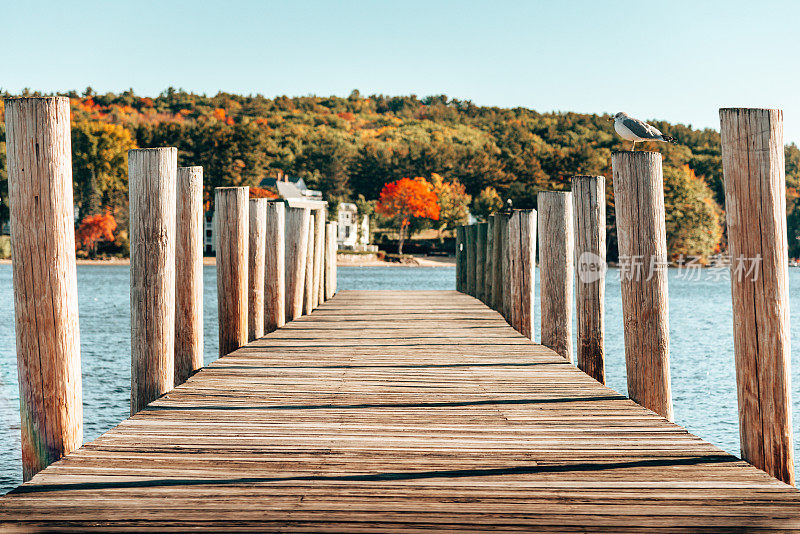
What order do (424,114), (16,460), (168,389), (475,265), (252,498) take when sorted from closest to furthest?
1. (252,498)
2. (168,389)
3. (16,460)
4. (475,265)
5. (424,114)

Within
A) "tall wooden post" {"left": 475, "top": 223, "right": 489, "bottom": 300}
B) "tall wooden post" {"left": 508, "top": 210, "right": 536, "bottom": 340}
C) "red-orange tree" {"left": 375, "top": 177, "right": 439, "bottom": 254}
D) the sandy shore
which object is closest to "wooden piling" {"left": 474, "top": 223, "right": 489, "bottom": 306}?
"tall wooden post" {"left": 475, "top": 223, "right": 489, "bottom": 300}

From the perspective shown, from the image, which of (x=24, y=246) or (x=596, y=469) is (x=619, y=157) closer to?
(x=596, y=469)

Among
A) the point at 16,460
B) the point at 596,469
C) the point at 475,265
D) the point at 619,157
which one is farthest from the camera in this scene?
the point at 475,265

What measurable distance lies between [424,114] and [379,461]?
124m

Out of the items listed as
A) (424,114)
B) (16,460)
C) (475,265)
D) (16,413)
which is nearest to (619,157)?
(16,460)

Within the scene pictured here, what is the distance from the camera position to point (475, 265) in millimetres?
18781

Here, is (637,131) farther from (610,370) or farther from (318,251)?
(610,370)

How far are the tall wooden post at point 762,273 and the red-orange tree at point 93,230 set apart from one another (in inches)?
2989

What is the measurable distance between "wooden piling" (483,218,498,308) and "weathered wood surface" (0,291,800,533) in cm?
755

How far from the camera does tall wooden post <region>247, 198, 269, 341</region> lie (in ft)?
30.7

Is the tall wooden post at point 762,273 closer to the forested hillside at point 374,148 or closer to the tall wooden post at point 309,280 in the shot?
the tall wooden post at point 309,280

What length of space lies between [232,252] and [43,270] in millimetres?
3817

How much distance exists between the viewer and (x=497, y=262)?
13.9m

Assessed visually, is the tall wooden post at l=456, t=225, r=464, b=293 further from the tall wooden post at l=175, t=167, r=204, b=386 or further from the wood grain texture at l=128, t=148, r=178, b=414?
the wood grain texture at l=128, t=148, r=178, b=414
